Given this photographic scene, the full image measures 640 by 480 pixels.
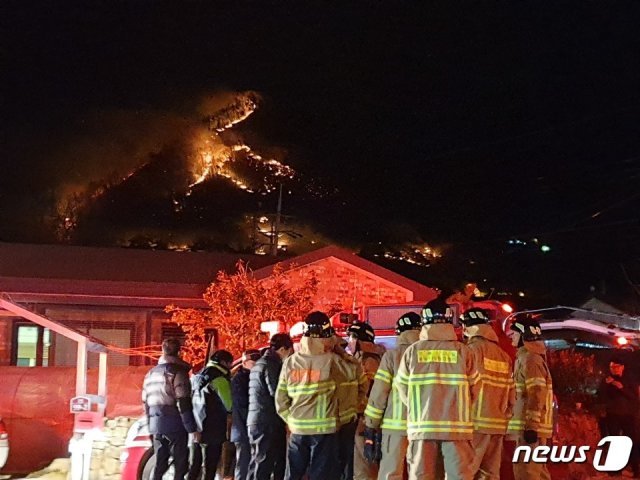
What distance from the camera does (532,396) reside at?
8.50 metres

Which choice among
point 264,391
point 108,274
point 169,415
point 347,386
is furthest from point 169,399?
point 108,274

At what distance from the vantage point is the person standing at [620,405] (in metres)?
12.2

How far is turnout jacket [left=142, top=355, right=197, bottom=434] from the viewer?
9.45 m

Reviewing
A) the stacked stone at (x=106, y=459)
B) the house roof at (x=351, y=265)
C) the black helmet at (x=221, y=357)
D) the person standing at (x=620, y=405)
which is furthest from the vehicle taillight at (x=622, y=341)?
the house roof at (x=351, y=265)

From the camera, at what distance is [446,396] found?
7.10 m

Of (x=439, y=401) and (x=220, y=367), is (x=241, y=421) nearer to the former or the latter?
(x=220, y=367)

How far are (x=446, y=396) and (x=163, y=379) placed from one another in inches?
144

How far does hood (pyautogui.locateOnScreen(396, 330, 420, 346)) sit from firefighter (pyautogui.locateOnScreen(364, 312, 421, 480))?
1.54 feet

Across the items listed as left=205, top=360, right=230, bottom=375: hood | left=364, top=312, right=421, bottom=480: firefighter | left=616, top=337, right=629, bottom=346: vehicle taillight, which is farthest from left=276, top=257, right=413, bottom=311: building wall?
left=364, top=312, right=421, bottom=480: firefighter

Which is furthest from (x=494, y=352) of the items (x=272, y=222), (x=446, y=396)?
(x=272, y=222)

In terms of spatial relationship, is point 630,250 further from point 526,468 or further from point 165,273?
point 526,468

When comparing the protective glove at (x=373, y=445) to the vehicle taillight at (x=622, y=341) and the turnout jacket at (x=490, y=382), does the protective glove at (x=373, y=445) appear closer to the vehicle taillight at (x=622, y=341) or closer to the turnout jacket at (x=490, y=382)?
the turnout jacket at (x=490, y=382)

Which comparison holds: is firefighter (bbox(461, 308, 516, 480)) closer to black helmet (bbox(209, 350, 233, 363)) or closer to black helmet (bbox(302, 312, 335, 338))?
black helmet (bbox(302, 312, 335, 338))

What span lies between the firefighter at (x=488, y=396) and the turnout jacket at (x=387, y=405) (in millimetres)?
610
